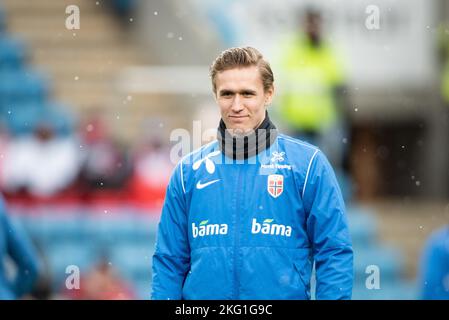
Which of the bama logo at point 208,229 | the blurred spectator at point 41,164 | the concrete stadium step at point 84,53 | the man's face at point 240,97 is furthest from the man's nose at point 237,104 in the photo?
the concrete stadium step at point 84,53

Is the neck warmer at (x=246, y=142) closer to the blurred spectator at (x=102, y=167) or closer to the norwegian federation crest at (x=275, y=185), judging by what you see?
the norwegian federation crest at (x=275, y=185)

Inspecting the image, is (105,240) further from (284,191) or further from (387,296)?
(284,191)

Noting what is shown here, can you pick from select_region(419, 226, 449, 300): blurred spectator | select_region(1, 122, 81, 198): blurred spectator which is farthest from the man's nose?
select_region(1, 122, 81, 198): blurred spectator

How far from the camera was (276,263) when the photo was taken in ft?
16.5

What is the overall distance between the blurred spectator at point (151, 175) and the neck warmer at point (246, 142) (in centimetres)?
597

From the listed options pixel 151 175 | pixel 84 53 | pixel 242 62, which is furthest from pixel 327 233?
pixel 84 53

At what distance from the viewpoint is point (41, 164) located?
11.4 m

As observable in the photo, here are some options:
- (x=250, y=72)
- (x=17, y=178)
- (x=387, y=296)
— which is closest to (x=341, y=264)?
(x=250, y=72)

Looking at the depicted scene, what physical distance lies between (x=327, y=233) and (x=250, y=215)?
32 centimetres

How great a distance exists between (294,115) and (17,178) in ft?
8.23

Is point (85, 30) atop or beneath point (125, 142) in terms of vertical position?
atop

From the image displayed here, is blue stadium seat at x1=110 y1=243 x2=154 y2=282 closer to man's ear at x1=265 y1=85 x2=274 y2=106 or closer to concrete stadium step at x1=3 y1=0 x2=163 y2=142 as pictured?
concrete stadium step at x1=3 y1=0 x2=163 y2=142

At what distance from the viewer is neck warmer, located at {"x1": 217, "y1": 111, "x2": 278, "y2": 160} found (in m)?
5.17

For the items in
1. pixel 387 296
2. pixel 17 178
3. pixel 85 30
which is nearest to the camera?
pixel 387 296
